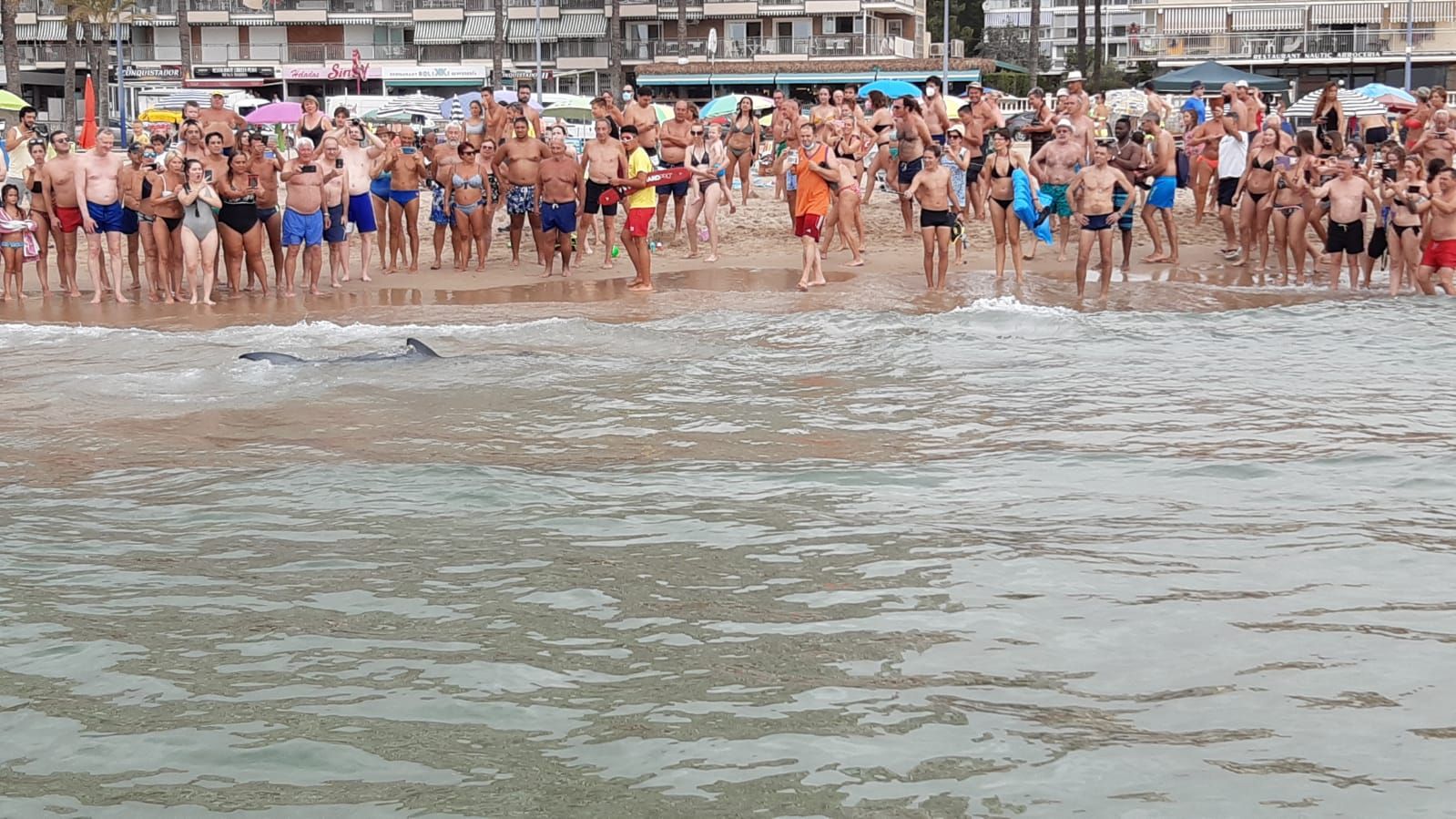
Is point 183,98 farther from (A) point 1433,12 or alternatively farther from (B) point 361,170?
(A) point 1433,12

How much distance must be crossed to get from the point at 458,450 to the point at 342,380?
230 cm

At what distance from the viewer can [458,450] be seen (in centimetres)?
848

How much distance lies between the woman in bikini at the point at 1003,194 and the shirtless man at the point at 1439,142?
12.9 feet

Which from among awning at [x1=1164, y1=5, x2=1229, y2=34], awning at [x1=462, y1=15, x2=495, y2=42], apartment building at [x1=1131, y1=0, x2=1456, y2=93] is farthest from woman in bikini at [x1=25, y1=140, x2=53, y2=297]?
awning at [x1=462, y1=15, x2=495, y2=42]

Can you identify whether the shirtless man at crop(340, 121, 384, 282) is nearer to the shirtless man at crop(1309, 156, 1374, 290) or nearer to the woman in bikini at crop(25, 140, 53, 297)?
the woman in bikini at crop(25, 140, 53, 297)

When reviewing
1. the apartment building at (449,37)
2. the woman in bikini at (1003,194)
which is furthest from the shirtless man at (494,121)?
the apartment building at (449,37)

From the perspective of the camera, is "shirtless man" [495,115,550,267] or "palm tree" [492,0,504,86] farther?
"palm tree" [492,0,504,86]

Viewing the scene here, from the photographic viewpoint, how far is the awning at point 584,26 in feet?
208

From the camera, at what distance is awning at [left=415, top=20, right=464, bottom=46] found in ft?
209

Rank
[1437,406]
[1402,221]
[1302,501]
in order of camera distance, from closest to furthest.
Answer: [1302,501]
[1437,406]
[1402,221]

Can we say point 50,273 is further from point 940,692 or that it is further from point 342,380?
point 940,692

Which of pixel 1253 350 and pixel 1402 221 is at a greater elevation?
pixel 1402 221

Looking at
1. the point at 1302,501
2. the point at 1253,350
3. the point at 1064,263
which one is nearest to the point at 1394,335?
the point at 1253,350

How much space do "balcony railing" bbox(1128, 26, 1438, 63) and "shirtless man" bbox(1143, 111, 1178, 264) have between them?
41.0 meters
